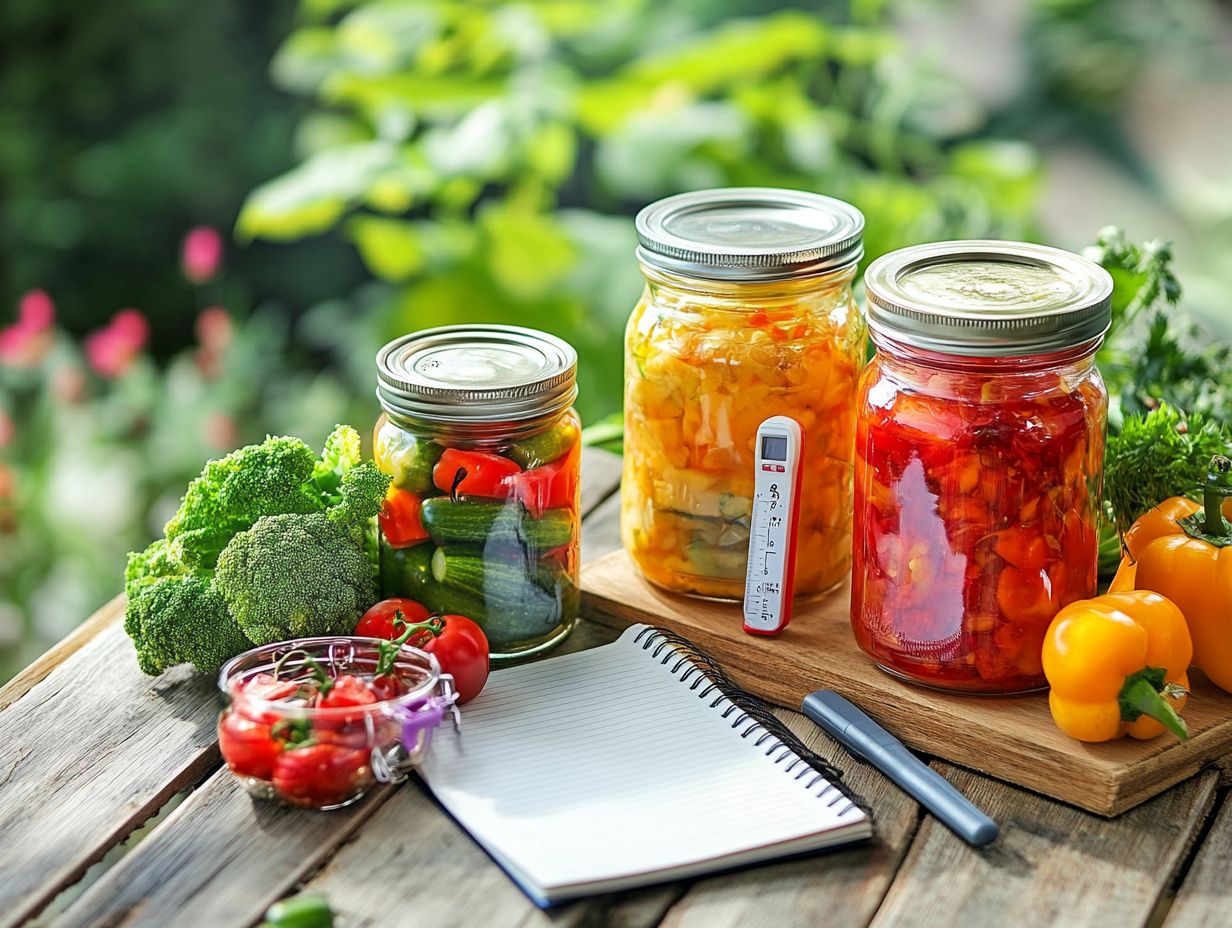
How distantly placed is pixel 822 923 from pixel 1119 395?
2.92 ft

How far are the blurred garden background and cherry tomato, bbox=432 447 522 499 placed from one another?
99 cm

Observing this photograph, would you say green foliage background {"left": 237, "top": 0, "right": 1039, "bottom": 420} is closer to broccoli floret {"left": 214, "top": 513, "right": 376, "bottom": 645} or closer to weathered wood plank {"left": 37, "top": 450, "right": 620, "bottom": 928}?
broccoli floret {"left": 214, "top": 513, "right": 376, "bottom": 645}

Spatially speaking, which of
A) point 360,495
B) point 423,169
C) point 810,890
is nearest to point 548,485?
point 360,495

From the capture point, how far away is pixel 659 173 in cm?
271

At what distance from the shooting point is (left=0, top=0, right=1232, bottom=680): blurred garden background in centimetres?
270

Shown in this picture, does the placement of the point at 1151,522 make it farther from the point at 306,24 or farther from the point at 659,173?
the point at 306,24

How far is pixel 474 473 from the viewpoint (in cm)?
145

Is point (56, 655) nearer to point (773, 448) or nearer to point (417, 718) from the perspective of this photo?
point (417, 718)

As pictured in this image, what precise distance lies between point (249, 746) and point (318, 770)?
0.23 feet

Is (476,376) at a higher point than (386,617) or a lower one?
higher

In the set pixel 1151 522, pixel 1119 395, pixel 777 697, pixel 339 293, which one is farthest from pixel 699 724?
pixel 339 293

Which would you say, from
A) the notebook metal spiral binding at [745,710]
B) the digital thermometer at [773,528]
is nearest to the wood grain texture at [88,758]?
the notebook metal spiral binding at [745,710]

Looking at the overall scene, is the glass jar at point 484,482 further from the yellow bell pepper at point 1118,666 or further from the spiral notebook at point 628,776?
the yellow bell pepper at point 1118,666

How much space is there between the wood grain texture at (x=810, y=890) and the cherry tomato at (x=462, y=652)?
0.35 m
